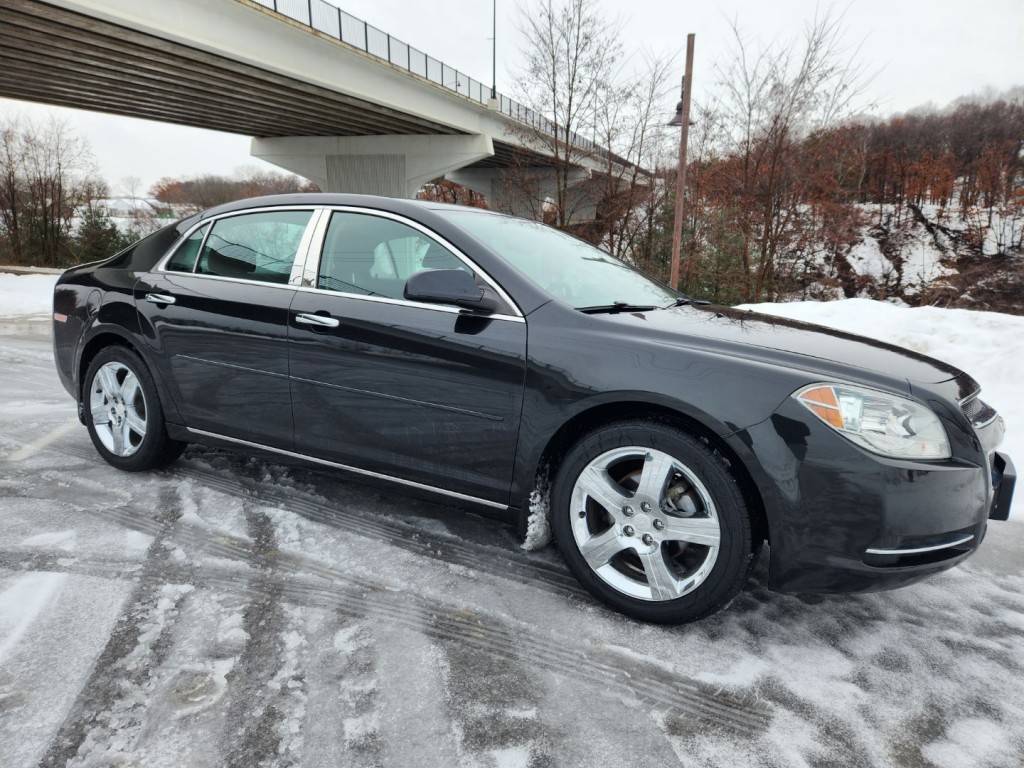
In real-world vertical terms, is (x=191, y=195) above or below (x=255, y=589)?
above

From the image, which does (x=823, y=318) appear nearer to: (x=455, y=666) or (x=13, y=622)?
(x=455, y=666)

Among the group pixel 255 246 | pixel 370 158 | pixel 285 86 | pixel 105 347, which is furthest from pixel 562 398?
pixel 370 158

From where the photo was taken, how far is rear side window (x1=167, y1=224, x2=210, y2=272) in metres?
3.65

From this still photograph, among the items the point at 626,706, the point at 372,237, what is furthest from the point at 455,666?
the point at 372,237

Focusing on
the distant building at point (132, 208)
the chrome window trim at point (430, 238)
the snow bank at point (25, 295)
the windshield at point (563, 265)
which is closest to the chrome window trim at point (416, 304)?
the chrome window trim at point (430, 238)

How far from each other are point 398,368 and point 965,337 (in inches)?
252

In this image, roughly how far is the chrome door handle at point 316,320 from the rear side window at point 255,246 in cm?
25

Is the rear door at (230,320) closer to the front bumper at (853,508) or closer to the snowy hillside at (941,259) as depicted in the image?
the front bumper at (853,508)

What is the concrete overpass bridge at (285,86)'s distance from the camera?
1541cm

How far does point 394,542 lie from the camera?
3.09 m

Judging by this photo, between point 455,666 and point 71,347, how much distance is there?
3296 millimetres

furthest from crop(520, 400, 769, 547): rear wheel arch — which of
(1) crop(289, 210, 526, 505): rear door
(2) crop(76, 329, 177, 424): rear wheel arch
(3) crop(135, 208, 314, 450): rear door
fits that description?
(2) crop(76, 329, 177, 424): rear wheel arch

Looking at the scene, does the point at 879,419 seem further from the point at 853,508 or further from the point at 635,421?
the point at 635,421

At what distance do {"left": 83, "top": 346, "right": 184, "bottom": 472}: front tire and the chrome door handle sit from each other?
1.19m
